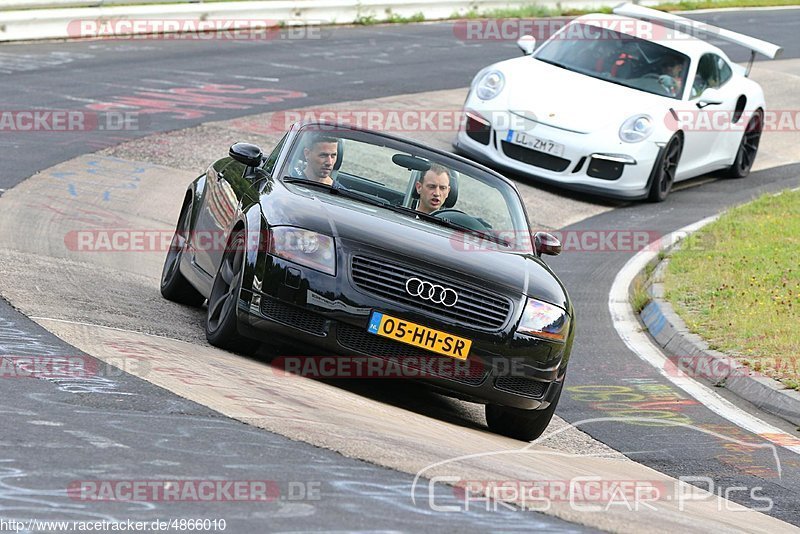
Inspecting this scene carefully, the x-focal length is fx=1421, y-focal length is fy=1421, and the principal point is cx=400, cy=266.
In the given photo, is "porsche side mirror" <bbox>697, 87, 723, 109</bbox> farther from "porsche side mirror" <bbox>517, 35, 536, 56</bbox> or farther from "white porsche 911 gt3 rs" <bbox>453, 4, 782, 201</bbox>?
"porsche side mirror" <bbox>517, 35, 536, 56</bbox>

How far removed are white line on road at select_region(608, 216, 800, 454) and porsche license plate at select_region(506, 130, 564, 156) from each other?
1547 mm

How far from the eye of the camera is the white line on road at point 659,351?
27.8 ft

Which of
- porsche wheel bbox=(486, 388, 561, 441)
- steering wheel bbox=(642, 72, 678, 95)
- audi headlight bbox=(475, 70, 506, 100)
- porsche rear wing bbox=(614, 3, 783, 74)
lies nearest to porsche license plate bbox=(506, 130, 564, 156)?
audi headlight bbox=(475, 70, 506, 100)

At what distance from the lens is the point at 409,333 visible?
6844 mm

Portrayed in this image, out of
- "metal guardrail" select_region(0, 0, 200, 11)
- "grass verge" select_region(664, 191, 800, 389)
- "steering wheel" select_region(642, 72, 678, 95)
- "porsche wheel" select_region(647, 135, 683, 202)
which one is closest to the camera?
"grass verge" select_region(664, 191, 800, 389)

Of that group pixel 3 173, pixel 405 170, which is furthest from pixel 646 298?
pixel 3 173

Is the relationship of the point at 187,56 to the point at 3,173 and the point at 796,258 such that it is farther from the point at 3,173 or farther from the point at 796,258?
the point at 796,258

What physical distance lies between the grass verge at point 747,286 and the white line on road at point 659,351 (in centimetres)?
35

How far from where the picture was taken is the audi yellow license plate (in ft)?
22.4

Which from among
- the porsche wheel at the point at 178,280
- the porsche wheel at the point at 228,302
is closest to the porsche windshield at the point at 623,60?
the porsche wheel at the point at 178,280

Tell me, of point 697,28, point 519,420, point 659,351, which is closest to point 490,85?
point 697,28

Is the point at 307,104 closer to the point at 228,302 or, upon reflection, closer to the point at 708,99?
the point at 708,99

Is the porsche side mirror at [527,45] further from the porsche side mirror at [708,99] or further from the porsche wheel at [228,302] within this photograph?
the porsche wheel at [228,302]

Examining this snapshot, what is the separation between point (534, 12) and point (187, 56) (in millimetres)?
10892
